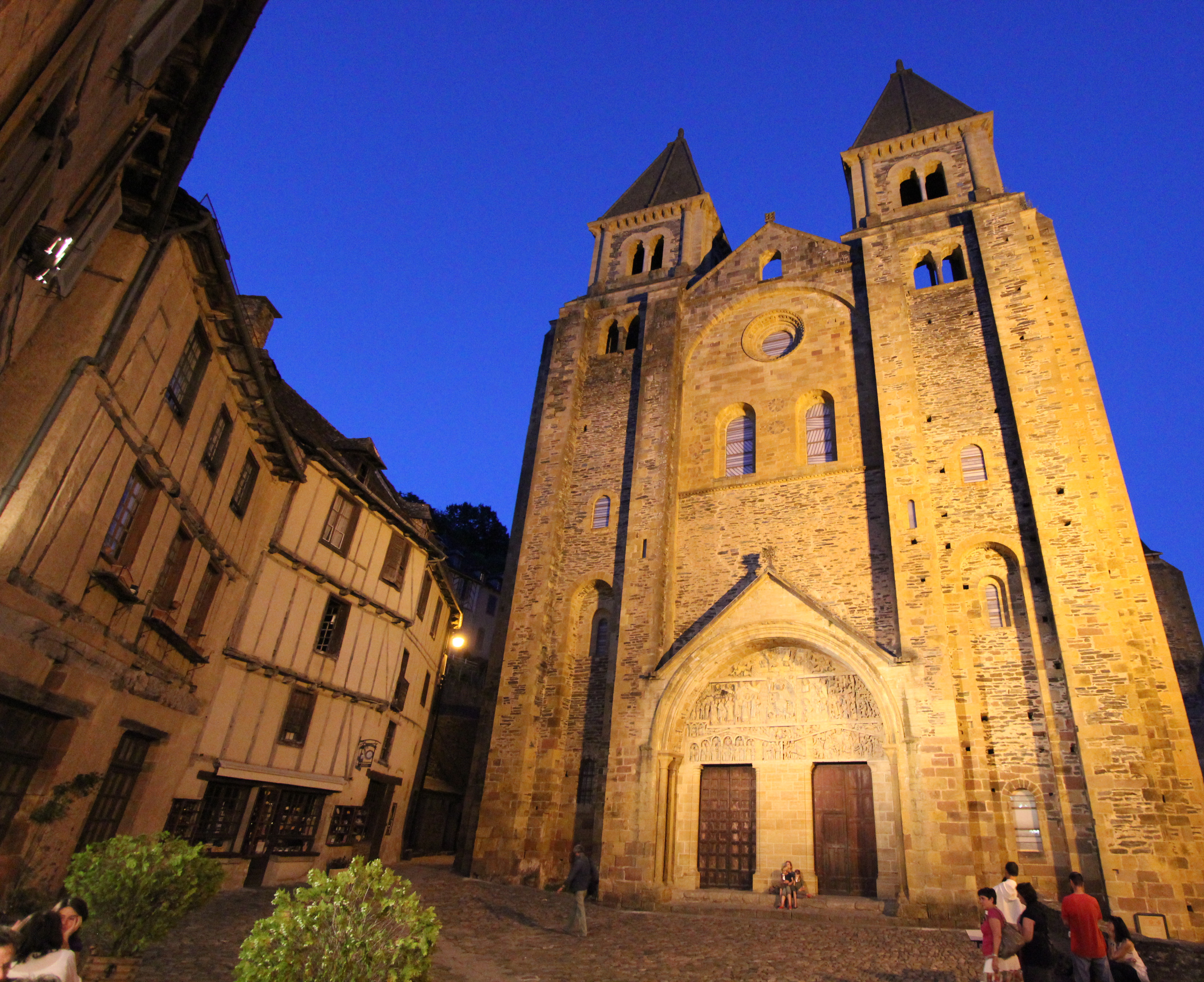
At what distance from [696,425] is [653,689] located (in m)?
7.26

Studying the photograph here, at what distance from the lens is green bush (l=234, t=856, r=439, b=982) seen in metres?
4.04

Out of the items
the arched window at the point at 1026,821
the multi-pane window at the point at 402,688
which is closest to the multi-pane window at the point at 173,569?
the multi-pane window at the point at 402,688

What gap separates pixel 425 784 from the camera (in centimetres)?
2177

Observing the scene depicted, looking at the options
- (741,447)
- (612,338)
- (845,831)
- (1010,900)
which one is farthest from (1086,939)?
(612,338)

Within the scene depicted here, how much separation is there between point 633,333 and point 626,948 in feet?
54.3

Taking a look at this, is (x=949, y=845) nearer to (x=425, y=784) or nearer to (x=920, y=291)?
(x=920, y=291)

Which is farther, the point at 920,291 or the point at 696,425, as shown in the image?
the point at 696,425

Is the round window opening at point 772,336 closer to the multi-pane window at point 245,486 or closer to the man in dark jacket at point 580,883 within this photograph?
the multi-pane window at point 245,486

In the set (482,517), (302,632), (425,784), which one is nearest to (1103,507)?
(302,632)

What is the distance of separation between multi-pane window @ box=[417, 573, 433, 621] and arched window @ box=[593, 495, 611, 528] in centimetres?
445

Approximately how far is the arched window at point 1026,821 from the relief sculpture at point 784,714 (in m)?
2.25

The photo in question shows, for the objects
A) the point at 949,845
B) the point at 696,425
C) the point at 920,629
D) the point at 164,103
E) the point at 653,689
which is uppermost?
the point at 696,425

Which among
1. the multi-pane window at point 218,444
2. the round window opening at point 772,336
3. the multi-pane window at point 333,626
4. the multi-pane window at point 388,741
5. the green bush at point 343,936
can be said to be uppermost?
the round window opening at point 772,336

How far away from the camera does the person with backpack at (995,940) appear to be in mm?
6008
